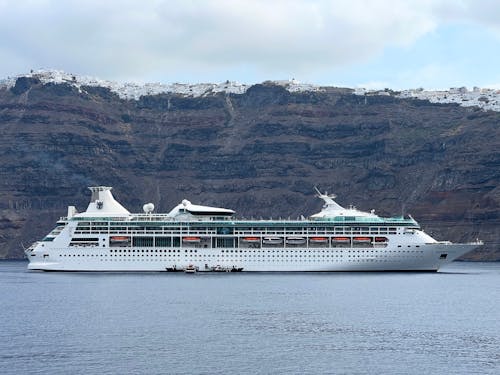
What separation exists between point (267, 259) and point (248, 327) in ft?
159

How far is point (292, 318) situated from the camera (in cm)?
7281

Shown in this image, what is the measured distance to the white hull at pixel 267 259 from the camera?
115 metres

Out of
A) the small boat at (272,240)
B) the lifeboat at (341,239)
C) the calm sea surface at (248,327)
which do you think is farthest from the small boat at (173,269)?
the lifeboat at (341,239)

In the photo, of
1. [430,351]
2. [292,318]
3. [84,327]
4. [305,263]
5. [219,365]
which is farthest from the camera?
[305,263]

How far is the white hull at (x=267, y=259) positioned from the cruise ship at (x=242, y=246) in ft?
0.34

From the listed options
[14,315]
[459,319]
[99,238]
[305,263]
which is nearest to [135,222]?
[99,238]

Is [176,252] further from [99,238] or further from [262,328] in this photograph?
[262,328]

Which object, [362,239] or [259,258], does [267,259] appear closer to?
[259,258]

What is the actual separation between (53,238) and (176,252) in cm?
1308

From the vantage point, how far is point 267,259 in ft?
381

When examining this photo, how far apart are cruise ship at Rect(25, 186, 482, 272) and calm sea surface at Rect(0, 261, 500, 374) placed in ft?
38.8

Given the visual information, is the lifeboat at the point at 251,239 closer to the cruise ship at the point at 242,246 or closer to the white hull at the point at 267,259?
the cruise ship at the point at 242,246

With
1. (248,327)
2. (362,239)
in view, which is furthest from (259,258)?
(248,327)

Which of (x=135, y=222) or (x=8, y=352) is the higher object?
(x=135, y=222)
